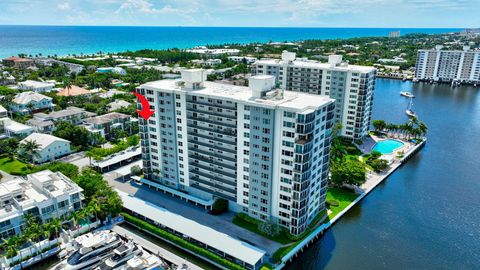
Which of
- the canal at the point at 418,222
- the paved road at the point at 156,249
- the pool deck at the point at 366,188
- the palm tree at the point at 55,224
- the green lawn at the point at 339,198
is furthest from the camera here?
the green lawn at the point at 339,198

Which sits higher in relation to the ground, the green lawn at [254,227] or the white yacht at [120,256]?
the white yacht at [120,256]

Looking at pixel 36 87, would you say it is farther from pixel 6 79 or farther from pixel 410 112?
pixel 410 112

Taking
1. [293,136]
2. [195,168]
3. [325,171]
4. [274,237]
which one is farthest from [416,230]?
[195,168]

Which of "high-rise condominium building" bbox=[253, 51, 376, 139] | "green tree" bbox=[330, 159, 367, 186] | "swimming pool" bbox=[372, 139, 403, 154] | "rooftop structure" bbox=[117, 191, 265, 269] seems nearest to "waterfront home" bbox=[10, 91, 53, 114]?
"rooftop structure" bbox=[117, 191, 265, 269]

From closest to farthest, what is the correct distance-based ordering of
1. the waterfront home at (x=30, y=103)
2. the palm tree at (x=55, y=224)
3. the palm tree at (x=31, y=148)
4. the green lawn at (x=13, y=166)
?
the palm tree at (x=55, y=224)
the green lawn at (x=13, y=166)
the palm tree at (x=31, y=148)
the waterfront home at (x=30, y=103)

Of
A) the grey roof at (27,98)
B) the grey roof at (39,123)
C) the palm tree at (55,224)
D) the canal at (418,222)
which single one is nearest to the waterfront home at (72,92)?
the grey roof at (27,98)

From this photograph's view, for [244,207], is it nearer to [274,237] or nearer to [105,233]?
[274,237]

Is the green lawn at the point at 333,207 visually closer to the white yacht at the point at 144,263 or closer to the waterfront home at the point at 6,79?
the white yacht at the point at 144,263

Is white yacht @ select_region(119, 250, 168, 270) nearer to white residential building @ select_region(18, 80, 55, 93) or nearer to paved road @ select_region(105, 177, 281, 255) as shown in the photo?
paved road @ select_region(105, 177, 281, 255)
